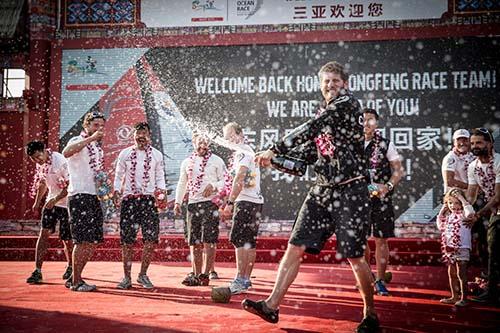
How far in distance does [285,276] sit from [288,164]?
0.73 metres

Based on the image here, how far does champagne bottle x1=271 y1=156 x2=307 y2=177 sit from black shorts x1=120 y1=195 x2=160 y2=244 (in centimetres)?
232

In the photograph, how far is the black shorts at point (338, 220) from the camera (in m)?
3.41

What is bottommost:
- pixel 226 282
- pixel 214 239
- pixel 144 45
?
pixel 226 282

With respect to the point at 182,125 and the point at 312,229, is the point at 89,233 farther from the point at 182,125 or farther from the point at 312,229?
the point at 182,125

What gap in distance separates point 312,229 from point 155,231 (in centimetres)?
247

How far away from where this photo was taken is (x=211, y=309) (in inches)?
168

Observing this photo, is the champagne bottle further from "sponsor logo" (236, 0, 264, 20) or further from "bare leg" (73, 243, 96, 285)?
"sponsor logo" (236, 0, 264, 20)

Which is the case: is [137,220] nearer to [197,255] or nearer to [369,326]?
[197,255]

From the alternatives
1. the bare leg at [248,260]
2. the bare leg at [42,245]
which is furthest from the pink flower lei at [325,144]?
the bare leg at [42,245]

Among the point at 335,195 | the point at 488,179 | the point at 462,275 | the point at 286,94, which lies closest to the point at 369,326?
the point at 335,195

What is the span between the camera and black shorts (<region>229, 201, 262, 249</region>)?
5.26 m

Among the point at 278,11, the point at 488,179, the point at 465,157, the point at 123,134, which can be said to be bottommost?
the point at 488,179

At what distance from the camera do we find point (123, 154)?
18.5 ft

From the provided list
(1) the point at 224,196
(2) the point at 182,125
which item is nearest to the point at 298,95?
(2) the point at 182,125
